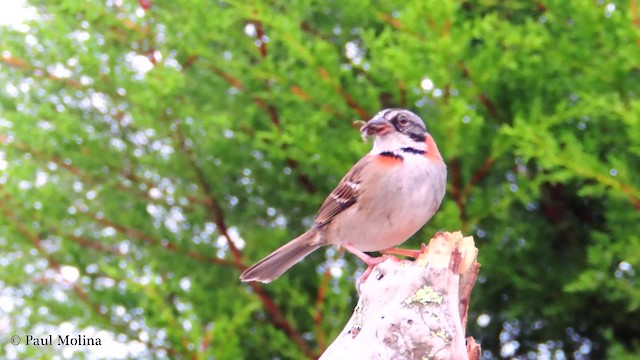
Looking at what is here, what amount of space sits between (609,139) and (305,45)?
1.30 m

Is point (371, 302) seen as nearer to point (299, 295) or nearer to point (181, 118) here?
point (299, 295)

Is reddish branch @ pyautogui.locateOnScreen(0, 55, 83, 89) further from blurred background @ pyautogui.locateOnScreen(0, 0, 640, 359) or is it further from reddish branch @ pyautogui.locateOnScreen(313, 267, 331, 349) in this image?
reddish branch @ pyautogui.locateOnScreen(313, 267, 331, 349)

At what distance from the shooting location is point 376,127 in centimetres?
285

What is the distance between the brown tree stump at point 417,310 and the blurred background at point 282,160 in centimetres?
112

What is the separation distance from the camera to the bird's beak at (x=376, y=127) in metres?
2.83

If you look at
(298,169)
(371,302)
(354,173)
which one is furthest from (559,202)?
(371,302)

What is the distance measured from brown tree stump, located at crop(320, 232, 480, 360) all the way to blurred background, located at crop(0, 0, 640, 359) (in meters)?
1.12

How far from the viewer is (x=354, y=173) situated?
2.96m

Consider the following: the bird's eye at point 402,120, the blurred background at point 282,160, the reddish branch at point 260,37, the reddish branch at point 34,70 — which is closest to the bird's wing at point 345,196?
the bird's eye at point 402,120

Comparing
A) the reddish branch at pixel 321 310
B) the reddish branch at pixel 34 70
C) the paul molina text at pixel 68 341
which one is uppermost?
the reddish branch at pixel 34 70

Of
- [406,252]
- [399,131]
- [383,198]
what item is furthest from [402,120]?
[406,252]

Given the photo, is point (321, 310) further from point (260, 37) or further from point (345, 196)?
point (260, 37)

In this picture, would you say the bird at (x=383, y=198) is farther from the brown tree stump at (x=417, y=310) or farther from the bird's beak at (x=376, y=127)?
the brown tree stump at (x=417, y=310)

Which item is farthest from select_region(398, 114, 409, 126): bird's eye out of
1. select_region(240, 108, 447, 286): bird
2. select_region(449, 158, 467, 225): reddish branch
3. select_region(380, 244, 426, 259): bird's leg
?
select_region(449, 158, 467, 225): reddish branch
